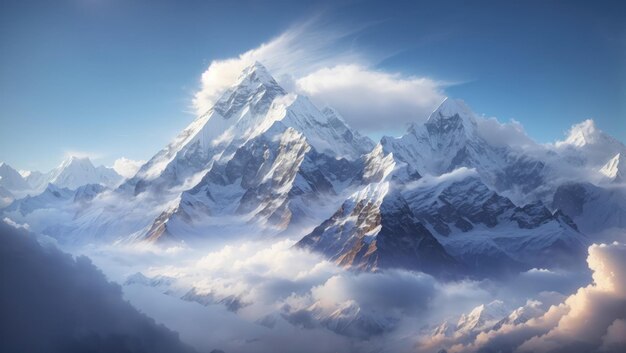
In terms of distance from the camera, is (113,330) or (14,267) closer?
(14,267)

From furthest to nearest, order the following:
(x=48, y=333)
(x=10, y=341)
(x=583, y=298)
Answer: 1. (x=583, y=298)
2. (x=48, y=333)
3. (x=10, y=341)

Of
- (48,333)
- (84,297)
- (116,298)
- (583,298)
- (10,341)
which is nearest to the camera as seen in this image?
(10,341)

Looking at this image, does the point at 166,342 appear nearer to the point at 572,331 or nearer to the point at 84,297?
the point at 84,297

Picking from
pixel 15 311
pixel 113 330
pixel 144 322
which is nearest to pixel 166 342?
pixel 144 322

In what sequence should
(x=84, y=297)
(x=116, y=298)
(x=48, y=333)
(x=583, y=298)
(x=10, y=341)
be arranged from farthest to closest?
1. (x=583, y=298)
2. (x=116, y=298)
3. (x=84, y=297)
4. (x=48, y=333)
5. (x=10, y=341)

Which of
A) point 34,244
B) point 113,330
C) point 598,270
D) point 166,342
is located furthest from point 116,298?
point 598,270

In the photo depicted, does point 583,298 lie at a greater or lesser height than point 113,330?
greater

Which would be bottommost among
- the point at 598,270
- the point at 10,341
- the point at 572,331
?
the point at 10,341

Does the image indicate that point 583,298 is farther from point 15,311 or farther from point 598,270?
point 15,311

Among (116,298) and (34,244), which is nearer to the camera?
(34,244)
